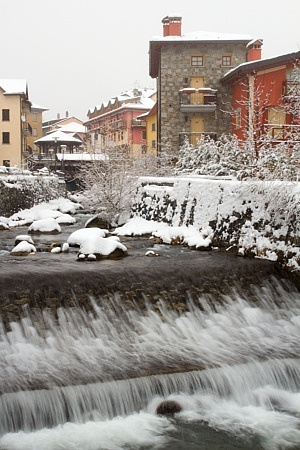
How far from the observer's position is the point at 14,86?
53.9 meters

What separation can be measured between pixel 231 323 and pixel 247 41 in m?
28.8

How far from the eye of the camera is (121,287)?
431 inches

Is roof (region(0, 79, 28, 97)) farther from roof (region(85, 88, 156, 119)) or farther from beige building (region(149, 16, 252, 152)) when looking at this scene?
beige building (region(149, 16, 252, 152))

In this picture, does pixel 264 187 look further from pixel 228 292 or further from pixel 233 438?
pixel 233 438

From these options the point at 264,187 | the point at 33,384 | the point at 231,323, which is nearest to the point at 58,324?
the point at 33,384

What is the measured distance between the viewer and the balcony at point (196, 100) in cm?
3412

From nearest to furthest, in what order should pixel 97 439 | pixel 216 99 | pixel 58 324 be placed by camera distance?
pixel 97 439, pixel 58 324, pixel 216 99

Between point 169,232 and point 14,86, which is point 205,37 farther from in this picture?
point 14,86

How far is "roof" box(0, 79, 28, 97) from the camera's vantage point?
52797mm

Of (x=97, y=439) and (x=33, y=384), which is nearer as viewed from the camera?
(x=97, y=439)

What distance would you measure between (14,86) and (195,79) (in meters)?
25.3

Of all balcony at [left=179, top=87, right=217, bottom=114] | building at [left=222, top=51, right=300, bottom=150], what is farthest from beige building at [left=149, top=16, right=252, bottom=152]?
building at [left=222, top=51, right=300, bottom=150]

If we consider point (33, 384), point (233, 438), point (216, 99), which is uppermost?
point (216, 99)

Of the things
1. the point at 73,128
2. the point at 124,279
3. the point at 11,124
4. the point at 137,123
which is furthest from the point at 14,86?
the point at 124,279
